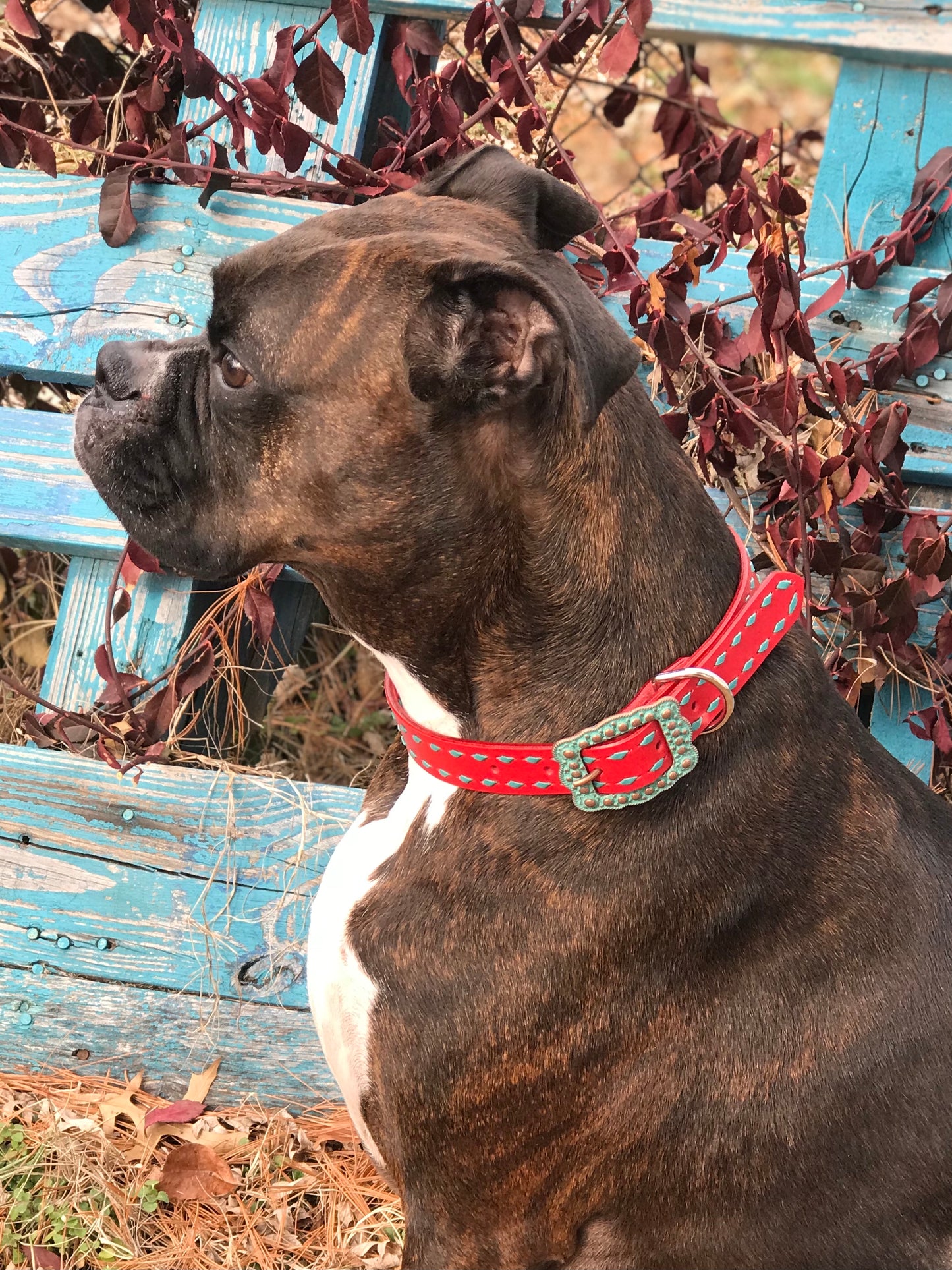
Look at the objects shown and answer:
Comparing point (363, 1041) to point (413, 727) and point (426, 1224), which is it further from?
point (413, 727)

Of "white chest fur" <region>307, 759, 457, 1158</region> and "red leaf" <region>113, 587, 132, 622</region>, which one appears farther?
"red leaf" <region>113, 587, 132, 622</region>

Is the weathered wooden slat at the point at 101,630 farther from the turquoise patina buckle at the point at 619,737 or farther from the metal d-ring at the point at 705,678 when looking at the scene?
the metal d-ring at the point at 705,678

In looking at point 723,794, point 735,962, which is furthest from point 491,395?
point 735,962

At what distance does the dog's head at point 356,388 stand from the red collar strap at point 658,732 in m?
0.38

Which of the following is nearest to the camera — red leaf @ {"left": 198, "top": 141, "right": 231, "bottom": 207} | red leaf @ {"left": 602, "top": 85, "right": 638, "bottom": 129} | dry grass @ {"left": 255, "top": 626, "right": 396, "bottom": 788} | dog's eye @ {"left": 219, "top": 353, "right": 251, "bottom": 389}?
dog's eye @ {"left": 219, "top": 353, "right": 251, "bottom": 389}

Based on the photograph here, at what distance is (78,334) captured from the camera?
3.22m

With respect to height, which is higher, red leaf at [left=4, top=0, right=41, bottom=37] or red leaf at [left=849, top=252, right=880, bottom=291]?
red leaf at [left=849, top=252, right=880, bottom=291]

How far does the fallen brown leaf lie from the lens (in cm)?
295

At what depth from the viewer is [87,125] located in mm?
3158

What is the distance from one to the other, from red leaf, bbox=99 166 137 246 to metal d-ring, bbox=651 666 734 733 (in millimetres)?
1898

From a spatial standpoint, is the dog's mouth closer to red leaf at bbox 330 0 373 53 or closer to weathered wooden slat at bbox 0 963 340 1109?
red leaf at bbox 330 0 373 53

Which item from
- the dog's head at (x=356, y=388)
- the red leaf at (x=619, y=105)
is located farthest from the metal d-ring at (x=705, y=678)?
the red leaf at (x=619, y=105)

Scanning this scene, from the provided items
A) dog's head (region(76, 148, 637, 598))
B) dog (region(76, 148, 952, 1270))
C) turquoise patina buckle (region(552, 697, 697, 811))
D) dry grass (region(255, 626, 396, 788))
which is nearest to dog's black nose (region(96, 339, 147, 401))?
dog's head (region(76, 148, 637, 598))

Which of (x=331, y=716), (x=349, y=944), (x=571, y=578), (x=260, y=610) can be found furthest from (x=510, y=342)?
(x=331, y=716)
